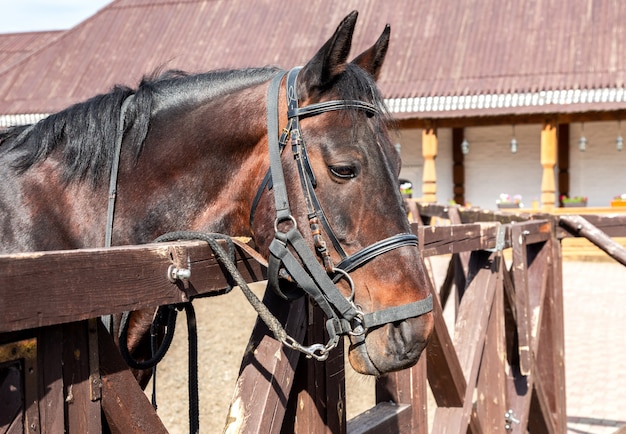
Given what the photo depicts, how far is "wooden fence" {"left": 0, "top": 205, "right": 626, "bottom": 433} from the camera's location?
1.34 metres

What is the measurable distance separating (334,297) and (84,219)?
0.95 metres

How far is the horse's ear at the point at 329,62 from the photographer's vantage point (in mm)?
2002

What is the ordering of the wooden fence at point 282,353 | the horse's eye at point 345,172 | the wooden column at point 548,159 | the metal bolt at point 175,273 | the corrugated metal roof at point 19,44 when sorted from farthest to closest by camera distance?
the corrugated metal roof at point 19,44
the wooden column at point 548,159
the horse's eye at point 345,172
the metal bolt at point 175,273
the wooden fence at point 282,353

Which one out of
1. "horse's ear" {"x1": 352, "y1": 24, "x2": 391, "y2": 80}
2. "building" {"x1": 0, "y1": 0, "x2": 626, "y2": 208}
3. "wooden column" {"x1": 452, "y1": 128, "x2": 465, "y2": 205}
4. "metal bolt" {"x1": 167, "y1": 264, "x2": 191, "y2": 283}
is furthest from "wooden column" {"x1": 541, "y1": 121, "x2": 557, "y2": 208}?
"metal bolt" {"x1": 167, "y1": 264, "x2": 191, "y2": 283}

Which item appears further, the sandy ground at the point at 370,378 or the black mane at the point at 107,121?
the sandy ground at the point at 370,378

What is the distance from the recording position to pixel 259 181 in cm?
213

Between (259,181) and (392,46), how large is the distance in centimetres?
1778

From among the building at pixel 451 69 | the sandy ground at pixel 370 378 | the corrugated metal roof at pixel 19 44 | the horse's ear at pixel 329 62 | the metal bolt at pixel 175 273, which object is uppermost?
the corrugated metal roof at pixel 19 44

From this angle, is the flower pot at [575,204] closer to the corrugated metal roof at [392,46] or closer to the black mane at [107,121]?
the corrugated metal roof at [392,46]

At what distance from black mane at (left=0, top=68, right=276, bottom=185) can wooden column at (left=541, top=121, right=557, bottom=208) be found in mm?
15777

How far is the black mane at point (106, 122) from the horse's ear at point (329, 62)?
0.96ft

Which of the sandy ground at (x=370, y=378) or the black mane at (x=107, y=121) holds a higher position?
the black mane at (x=107, y=121)

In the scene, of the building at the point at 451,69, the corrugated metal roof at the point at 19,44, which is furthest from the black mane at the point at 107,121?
the corrugated metal roof at the point at 19,44

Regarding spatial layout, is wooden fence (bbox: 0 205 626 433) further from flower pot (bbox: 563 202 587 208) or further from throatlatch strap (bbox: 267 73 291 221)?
flower pot (bbox: 563 202 587 208)
